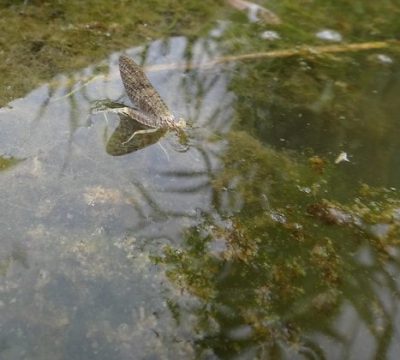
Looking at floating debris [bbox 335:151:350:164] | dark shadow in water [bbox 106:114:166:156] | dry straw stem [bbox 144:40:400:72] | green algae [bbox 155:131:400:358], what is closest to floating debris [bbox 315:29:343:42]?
dry straw stem [bbox 144:40:400:72]

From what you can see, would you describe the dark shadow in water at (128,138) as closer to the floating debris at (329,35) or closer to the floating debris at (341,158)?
the floating debris at (341,158)

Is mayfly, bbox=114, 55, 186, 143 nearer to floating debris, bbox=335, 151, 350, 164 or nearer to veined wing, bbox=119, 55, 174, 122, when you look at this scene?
veined wing, bbox=119, 55, 174, 122

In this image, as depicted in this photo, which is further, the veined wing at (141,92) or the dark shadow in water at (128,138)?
the veined wing at (141,92)

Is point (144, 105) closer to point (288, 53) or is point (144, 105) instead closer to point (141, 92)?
point (141, 92)

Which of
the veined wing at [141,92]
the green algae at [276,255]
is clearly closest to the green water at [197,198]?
the green algae at [276,255]

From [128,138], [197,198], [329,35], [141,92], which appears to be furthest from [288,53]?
[197,198]

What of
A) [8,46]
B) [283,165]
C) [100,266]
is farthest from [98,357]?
[8,46]

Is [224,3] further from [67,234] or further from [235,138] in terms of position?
[67,234]
